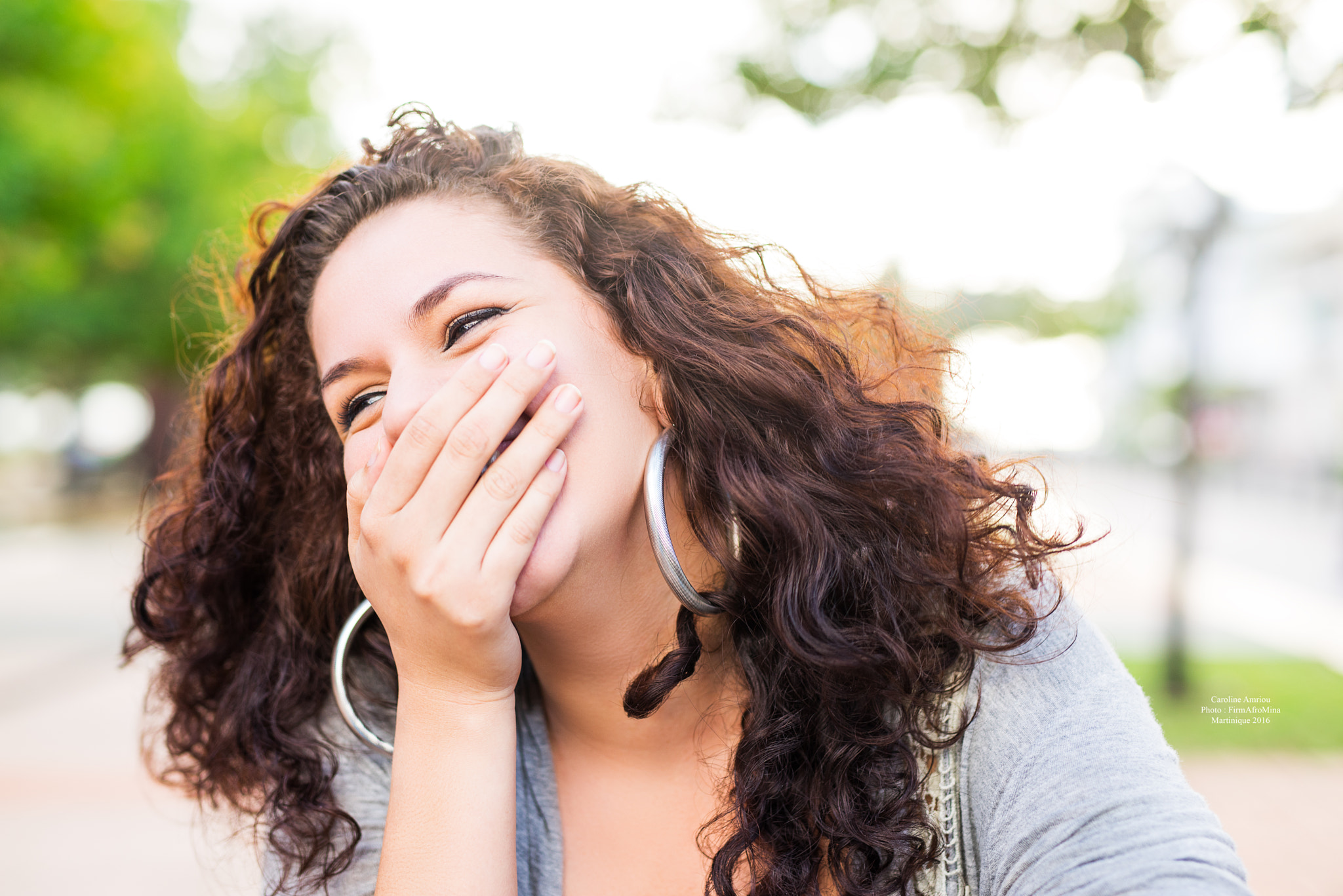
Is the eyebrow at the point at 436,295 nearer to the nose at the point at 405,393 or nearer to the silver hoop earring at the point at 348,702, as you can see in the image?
the nose at the point at 405,393

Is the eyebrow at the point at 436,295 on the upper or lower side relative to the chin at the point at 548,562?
upper

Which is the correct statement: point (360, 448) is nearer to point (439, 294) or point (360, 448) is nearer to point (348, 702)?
point (439, 294)

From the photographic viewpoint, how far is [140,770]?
5.77 metres

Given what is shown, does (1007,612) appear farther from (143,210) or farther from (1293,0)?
(143,210)

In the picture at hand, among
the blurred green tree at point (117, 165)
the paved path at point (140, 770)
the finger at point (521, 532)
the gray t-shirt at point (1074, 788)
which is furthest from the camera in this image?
the blurred green tree at point (117, 165)

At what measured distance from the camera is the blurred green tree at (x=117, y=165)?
10.8 metres

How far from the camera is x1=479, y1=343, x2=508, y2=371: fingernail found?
1586mm

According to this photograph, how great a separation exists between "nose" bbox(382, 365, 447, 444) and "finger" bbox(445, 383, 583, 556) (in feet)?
0.73

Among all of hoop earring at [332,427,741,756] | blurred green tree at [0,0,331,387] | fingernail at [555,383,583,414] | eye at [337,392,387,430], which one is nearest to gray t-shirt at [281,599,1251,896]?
hoop earring at [332,427,741,756]

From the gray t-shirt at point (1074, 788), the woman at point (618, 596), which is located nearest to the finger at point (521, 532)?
the woman at point (618, 596)

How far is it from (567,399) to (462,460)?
213 millimetres

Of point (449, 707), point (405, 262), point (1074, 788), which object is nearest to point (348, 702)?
point (449, 707)

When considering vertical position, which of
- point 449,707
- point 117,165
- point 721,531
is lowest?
point 449,707

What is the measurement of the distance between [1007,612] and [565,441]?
86cm
